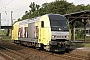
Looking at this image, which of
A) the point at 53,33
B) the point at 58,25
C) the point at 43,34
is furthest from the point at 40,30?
the point at 53,33

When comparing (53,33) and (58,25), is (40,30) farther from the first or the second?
(53,33)

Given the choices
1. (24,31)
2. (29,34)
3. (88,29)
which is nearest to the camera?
(29,34)

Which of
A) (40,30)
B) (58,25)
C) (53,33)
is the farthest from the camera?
(40,30)

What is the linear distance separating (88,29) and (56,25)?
50662 mm

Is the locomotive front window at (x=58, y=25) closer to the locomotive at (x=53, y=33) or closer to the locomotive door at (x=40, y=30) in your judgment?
the locomotive at (x=53, y=33)

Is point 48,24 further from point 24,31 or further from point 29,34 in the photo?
point 24,31

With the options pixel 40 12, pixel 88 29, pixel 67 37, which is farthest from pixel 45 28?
pixel 40 12

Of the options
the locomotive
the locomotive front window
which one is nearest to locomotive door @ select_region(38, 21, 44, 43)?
the locomotive

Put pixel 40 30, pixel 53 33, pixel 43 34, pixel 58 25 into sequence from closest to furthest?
pixel 53 33 < pixel 58 25 < pixel 43 34 < pixel 40 30

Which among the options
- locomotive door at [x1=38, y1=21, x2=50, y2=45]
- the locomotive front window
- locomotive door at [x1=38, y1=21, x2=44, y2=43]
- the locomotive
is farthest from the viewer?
locomotive door at [x1=38, y1=21, x2=44, y2=43]

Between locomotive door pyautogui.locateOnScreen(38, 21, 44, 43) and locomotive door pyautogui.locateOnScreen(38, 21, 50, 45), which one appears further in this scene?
locomotive door pyautogui.locateOnScreen(38, 21, 44, 43)

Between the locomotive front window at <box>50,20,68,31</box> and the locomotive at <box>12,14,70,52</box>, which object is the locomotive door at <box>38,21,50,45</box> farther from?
the locomotive front window at <box>50,20,68,31</box>

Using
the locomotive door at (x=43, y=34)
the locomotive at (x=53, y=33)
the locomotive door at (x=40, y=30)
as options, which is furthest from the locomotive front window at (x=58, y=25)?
the locomotive door at (x=40, y=30)

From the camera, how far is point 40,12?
293 ft
